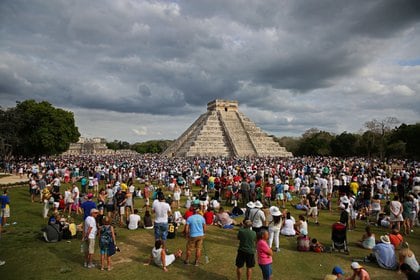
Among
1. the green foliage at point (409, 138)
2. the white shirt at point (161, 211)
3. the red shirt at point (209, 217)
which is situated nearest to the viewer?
the white shirt at point (161, 211)

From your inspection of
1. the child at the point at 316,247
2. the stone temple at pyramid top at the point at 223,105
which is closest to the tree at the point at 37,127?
the child at the point at 316,247

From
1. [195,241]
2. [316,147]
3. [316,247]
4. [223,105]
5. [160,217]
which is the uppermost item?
[223,105]

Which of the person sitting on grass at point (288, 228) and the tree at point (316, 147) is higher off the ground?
the tree at point (316, 147)

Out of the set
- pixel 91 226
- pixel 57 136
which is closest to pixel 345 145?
pixel 57 136

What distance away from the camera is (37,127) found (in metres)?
37.4

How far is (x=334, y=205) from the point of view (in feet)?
51.2

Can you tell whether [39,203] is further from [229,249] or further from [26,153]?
[26,153]

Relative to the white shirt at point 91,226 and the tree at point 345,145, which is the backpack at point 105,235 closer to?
the white shirt at point 91,226

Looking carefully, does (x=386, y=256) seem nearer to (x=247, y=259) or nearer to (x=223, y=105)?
(x=247, y=259)

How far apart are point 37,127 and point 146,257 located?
3622 cm

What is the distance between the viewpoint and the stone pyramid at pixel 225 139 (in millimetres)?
53875

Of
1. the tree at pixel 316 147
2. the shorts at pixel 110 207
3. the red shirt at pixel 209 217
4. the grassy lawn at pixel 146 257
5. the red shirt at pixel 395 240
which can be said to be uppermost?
the tree at pixel 316 147

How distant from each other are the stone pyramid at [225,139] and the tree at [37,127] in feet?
64.8

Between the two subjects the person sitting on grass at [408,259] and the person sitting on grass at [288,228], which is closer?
the person sitting on grass at [408,259]
